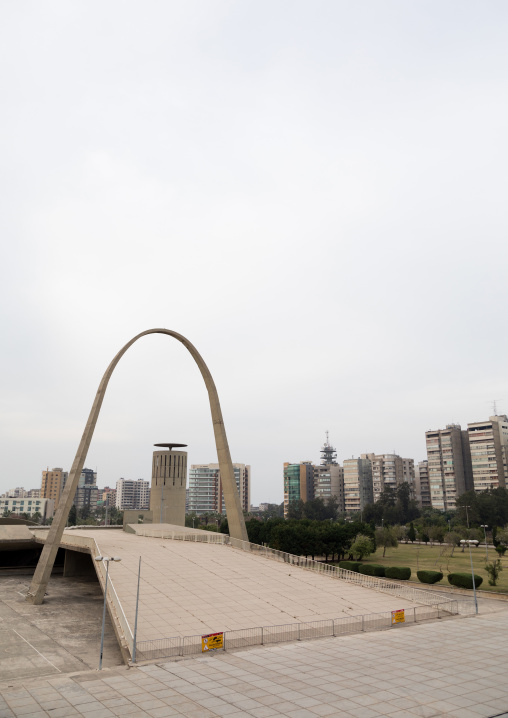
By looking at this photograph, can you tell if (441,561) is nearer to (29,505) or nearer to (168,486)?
(168,486)

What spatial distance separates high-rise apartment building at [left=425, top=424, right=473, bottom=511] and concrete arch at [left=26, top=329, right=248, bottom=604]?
473 ft

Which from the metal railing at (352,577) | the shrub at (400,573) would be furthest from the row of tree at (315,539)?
the metal railing at (352,577)

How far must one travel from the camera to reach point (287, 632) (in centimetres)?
2631

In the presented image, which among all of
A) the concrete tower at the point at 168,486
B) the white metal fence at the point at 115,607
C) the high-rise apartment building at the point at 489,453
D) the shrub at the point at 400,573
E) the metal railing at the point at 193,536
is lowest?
the shrub at the point at 400,573

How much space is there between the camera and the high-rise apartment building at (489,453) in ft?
517

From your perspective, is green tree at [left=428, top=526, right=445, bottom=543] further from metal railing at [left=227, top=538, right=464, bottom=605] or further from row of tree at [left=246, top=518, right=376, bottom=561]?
metal railing at [left=227, top=538, right=464, bottom=605]

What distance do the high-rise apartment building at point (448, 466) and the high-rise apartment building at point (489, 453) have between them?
13.2m

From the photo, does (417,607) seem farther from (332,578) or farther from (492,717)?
(492,717)


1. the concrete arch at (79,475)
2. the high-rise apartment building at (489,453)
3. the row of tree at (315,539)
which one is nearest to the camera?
the concrete arch at (79,475)

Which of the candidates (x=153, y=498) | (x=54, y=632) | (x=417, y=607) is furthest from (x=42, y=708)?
(x=153, y=498)

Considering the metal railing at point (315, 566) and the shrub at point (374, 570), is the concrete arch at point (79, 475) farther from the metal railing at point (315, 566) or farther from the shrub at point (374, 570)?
the shrub at point (374, 570)

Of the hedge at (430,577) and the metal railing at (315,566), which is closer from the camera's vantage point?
the metal railing at (315,566)

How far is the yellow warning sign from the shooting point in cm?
2370

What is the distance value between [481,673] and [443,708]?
4.97 metres
